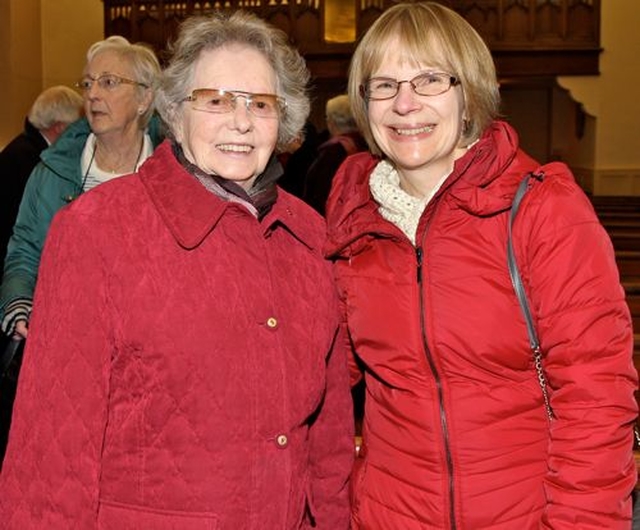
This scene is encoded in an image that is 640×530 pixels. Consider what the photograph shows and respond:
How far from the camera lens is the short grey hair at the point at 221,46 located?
1718 millimetres

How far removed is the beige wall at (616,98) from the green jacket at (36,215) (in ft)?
36.1

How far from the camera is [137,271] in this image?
1531 mm

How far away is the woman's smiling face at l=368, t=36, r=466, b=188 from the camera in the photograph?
5.76ft

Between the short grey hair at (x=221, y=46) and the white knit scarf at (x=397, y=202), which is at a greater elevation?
the short grey hair at (x=221, y=46)

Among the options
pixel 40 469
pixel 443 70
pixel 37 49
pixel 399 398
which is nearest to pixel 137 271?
pixel 40 469

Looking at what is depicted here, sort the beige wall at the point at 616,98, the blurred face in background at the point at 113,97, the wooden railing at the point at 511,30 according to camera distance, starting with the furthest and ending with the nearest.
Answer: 1. the beige wall at the point at 616,98
2. the wooden railing at the point at 511,30
3. the blurred face in background at the point at 113,97

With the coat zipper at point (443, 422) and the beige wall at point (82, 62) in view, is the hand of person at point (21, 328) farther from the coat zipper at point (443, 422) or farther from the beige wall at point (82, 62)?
the beige wall at point (82, 62)

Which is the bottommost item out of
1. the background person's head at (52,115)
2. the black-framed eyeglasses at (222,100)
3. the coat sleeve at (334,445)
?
the coat sleeve at (334,445)

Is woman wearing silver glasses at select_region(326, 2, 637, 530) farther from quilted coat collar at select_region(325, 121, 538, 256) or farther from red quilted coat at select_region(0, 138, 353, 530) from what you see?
red quilted coat at select_region(0, 138, 353, 530)

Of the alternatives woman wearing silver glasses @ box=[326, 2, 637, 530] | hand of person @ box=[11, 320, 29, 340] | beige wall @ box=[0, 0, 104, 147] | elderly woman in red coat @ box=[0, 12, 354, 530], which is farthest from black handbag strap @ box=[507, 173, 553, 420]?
beige wall @ box=[0, 0, 104, 147]

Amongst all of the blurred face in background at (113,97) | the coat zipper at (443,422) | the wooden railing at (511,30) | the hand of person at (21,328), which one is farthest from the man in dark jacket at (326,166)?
the wooden railing at (511,30)

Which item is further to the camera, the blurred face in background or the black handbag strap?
the blurred face in background

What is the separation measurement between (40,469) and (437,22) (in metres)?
1.13

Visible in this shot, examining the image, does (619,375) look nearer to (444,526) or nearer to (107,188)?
(444,526)
